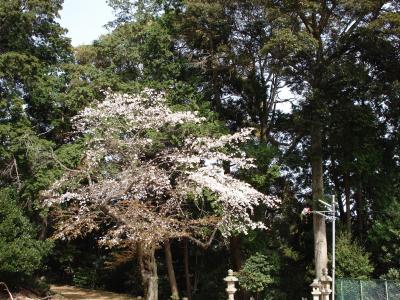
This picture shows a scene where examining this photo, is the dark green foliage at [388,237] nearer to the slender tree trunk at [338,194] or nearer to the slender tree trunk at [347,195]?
the slender tree trunk at [347,195]

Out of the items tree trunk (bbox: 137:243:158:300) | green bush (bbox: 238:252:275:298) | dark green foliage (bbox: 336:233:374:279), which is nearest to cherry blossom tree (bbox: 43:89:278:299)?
tree trunk (bbox: 137:243:158:300)

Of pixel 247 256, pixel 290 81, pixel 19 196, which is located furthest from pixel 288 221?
pixel 19 196

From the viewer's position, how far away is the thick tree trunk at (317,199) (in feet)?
57.3

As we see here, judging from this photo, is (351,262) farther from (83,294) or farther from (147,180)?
(83,294)

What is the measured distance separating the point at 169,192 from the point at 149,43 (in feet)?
20.1

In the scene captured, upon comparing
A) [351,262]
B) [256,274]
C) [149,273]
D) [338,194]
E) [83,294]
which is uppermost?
[338,194]

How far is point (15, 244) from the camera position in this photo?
621 inches

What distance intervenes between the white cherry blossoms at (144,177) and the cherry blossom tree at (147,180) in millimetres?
29

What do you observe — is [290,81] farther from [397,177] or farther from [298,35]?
[397,177]

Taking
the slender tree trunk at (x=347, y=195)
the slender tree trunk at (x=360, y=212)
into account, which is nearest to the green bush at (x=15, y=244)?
the slender tree trunk at (x=347, y=195)

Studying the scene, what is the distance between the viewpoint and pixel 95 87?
18.1 metres

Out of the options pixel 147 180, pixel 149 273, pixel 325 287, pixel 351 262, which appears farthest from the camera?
pixel 351 262

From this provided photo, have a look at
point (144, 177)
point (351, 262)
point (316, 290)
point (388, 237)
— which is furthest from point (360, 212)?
point (144, 177)

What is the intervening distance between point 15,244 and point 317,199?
34.2 ft
